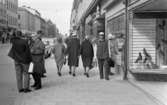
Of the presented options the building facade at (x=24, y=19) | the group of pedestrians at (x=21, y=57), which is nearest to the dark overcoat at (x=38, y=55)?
the group of pedestrians at (x=21, y=57)

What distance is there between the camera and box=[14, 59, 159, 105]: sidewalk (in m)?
8.20

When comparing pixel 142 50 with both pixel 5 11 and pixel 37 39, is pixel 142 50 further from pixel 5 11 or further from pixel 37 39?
pixel 5 11

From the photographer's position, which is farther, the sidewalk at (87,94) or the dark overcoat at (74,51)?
the dark overcoat at (74,51)

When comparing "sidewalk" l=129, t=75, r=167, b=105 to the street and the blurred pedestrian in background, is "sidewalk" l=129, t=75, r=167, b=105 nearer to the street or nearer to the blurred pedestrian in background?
the street

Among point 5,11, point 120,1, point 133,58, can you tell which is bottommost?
point 133,58

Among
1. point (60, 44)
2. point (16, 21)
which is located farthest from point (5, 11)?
point (60, 44)

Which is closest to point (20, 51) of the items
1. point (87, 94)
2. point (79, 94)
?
point (79, 94)

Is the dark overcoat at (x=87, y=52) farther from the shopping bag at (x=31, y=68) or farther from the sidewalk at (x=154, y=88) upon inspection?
the shopping bag at (x=31, y=68)

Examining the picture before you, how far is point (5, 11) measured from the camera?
82875mm

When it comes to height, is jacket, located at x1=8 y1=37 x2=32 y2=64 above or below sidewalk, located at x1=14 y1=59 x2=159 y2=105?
above

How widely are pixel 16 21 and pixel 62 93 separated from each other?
304 feet

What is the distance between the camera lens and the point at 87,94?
9.20 meters

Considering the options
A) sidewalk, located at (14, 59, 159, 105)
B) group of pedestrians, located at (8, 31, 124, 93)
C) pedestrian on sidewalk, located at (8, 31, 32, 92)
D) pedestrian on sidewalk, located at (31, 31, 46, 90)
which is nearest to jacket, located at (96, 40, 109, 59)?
group of pedestrians, located at (8, 31, 124, 93)

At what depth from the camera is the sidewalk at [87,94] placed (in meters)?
8.20
